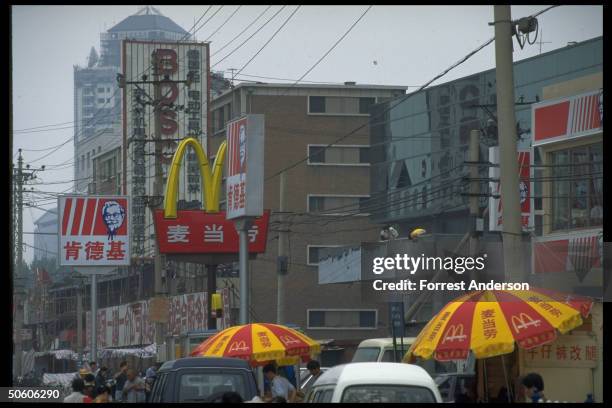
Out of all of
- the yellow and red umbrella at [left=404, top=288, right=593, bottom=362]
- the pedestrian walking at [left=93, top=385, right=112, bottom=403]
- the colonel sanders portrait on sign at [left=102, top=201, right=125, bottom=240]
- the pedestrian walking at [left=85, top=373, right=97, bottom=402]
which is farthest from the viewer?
the colonel sanders portrait on sign at [left=102, top=201, right=125, bottom=240]

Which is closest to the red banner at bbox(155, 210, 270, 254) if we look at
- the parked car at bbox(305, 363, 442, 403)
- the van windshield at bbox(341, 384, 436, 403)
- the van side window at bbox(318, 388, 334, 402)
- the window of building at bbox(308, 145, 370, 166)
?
the window of building at bbox(308, 145, 370, 166)

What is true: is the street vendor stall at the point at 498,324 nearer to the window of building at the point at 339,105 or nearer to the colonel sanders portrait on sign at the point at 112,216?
the colonel sanders portrait on sign at the point at 112,216

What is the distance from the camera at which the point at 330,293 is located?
54125 mm

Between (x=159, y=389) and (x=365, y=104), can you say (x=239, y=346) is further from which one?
(x=365, y=104)

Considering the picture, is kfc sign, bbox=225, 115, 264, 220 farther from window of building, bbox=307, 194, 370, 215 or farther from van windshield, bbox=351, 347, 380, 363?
window of building, bbox=307, 194, 370, 215

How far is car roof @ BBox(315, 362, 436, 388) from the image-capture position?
1255 cm

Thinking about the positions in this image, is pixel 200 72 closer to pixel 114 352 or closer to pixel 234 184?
pixel 114 352

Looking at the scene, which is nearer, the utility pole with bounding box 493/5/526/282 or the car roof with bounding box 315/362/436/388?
the car roof with bounding box 315/362/436/388

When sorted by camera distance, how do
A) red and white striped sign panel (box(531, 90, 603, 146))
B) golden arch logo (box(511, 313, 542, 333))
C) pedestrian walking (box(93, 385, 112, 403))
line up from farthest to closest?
red and white striped sign panel (box(531, 90, 603, 146)) < pedestrian walking (box(93, 385, 112, 403)) < golden arch logo (box(511, 313, 542, 333))

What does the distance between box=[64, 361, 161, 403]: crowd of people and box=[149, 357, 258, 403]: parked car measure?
0.88 m

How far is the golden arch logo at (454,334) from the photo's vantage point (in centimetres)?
1450

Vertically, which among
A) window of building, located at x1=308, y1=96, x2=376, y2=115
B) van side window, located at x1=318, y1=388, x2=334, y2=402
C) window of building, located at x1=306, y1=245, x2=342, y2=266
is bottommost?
van side window, located at x1=318, y1=388, x2=334, y2=402

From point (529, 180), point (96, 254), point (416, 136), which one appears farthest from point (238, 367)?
point (416, 136)

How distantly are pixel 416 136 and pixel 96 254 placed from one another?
22284mm
